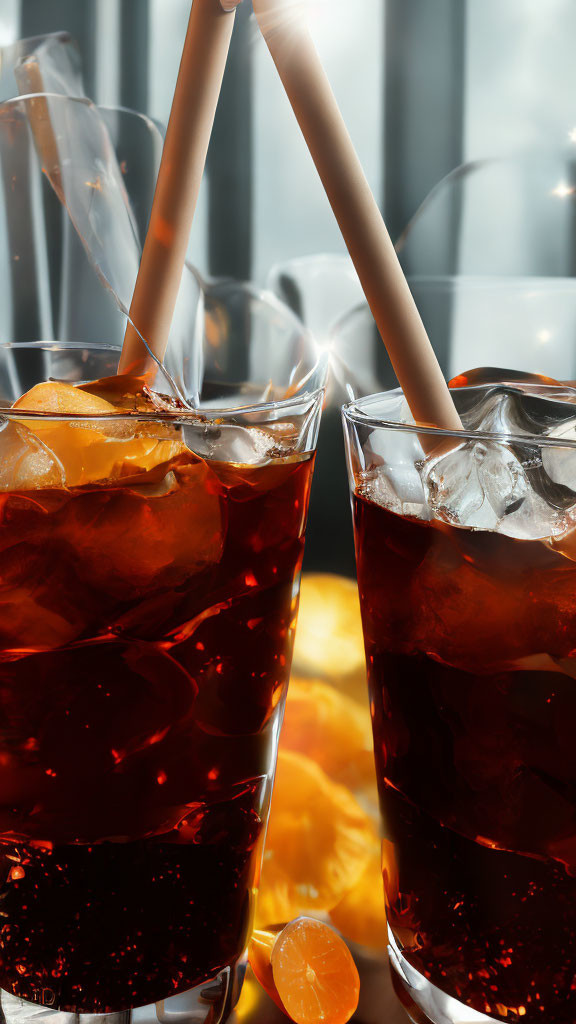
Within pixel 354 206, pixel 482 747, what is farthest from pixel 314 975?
pixel 354 206

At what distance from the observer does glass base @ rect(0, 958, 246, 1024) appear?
0.45m

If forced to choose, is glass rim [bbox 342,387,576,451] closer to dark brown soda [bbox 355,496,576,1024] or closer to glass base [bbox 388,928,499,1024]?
dark brown soda [bbox 355,496,576,1024]

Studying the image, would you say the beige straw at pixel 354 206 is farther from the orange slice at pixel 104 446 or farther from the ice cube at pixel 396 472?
the orange slice at pixel 104 446

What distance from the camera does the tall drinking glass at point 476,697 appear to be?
40 centimetres

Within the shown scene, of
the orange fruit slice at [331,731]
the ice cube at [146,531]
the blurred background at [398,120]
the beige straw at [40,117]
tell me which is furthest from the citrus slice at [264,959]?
the blurred background at [398,120]

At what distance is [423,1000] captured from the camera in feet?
1.58

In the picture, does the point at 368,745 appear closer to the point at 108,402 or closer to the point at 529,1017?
the point at 529,1017

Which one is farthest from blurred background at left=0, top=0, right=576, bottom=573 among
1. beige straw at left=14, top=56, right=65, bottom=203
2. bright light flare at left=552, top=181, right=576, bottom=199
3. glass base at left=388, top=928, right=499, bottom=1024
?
glass base at left=388, top=928, right=499, bottom=1024

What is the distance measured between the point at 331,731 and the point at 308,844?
89mm

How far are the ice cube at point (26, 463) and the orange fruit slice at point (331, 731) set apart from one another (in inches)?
13.3

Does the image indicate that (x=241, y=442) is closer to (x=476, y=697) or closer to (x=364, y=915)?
(x=476, y=697)

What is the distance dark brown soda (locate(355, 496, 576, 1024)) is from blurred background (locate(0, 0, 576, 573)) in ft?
1.95

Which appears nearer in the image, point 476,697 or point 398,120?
point 476,697

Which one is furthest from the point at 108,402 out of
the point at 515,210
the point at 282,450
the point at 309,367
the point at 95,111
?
the point at 515,210
